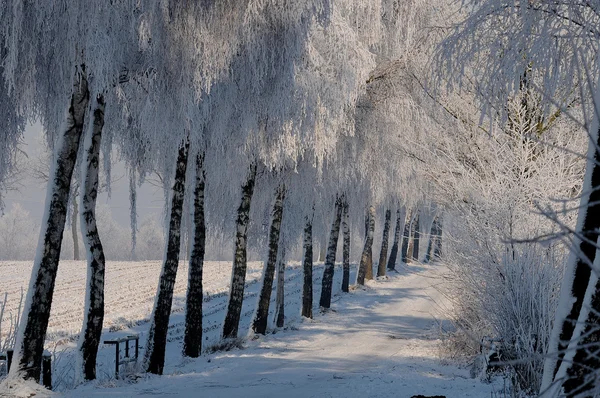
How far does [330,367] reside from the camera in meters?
14.0

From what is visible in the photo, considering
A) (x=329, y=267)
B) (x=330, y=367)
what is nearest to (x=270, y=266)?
(x=330, y=367)

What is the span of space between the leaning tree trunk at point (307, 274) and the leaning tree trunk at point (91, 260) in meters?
13.1

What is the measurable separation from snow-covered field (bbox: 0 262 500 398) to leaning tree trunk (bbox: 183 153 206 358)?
48cm

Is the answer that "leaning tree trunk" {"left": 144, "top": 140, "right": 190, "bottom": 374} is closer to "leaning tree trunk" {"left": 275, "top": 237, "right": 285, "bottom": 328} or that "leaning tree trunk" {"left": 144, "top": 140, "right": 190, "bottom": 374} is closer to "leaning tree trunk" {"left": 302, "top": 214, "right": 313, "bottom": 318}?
"leaning tree trunk" {"left": 275, "top": 237, "right": 285, "bottom": 328}

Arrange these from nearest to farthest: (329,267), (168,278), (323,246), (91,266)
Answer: (91,266)
(168,278)
(329,267)
(323,246)

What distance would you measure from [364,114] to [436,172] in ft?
18.8

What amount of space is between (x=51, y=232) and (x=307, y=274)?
51.7ft

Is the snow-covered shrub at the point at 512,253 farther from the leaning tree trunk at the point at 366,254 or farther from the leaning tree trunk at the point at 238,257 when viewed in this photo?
the leaning tree trunk at the point at 366,254

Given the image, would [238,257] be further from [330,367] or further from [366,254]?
[366,254]

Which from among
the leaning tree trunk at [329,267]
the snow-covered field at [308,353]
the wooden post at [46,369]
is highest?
the leaning tree trunk at [329,267]

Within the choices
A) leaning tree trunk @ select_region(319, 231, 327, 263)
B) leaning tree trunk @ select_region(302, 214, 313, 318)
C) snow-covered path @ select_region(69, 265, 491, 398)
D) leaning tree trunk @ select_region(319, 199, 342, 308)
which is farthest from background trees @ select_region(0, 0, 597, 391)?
leaning tree trunk @ select_region(319, 231, 327, 263)

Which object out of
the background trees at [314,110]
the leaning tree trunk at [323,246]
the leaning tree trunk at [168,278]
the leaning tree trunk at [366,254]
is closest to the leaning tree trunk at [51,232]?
the background trees at [314,110]

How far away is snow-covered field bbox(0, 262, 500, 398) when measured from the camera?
34.4ft

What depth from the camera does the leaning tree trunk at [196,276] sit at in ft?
48.7
